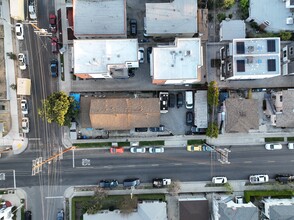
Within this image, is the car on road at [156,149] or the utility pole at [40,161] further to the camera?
the car on road at [156,149]

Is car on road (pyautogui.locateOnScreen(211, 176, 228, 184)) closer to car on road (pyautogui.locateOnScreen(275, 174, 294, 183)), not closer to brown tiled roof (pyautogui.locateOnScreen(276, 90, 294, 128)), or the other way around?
car on road (pyautogui.locateOnScreen(275, 174, 294, 183))

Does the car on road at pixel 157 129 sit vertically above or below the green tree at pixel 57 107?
below

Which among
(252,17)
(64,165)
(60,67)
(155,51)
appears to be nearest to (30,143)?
(64,165)

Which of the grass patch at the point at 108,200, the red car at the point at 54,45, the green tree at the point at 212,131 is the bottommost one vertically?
the grass patch at the point at 108,200

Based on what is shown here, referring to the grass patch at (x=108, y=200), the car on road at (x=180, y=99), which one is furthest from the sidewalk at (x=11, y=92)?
the car on road at (x=180, y=99)

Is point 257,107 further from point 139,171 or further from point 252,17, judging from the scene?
point 139,171

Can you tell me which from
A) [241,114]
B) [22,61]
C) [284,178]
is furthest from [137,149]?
[284,178]

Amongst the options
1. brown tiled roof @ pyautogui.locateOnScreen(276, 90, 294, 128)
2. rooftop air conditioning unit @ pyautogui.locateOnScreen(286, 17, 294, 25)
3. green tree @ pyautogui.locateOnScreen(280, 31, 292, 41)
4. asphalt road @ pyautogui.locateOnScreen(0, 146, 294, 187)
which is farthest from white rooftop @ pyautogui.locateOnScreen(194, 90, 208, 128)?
rooftop air conditioning unit @ pyautogui.locateOnScreen(286, 17, 294, 25)

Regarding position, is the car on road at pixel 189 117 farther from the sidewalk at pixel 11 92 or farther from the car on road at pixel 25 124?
the sidewalk at pixel 11 92
